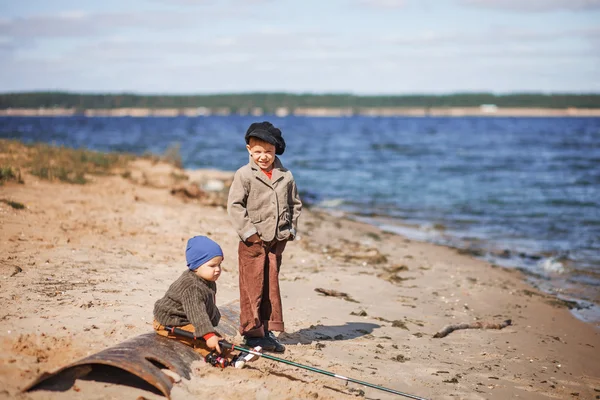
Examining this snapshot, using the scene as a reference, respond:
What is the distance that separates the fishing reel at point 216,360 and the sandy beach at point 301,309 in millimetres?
60

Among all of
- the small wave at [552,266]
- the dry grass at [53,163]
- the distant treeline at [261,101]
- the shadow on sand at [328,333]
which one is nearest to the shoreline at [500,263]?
the small wave at [552,266]

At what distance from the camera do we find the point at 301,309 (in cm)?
725

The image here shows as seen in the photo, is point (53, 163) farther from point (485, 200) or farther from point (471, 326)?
point (485, 200)

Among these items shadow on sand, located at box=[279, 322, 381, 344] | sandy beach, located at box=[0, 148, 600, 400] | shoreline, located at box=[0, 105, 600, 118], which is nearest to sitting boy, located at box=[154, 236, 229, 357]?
sandy beach, located at box=[0, 148, 600, 400]

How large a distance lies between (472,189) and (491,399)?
18540mm

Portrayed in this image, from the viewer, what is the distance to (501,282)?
996cm

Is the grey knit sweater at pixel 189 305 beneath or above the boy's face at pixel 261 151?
beneath

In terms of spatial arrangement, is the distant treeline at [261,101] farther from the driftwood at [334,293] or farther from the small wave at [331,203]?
the driftwood at [334,293]

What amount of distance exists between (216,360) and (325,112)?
7516 inches

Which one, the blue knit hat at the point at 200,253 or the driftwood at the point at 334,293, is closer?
the blue knit hat at the point at 200,253

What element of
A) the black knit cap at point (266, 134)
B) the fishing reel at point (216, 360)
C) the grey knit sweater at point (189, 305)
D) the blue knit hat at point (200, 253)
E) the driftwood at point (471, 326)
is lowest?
the driftwood at point (471, 326)

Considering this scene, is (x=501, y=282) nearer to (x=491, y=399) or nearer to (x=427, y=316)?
(x=427, y=316)

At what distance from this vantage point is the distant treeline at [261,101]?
496 feet

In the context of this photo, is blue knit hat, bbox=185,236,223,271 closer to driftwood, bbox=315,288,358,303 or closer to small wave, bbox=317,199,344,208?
driftwood, bbox=315,288,358,303
